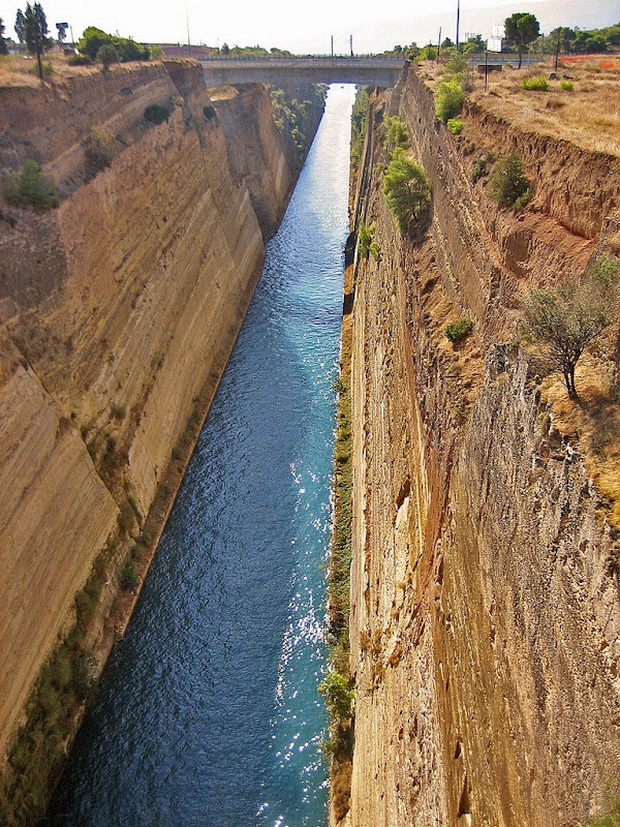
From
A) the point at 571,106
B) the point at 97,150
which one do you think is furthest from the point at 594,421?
the point at 97,150

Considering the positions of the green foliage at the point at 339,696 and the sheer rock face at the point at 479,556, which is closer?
the sheer rock face at the point at 479,556

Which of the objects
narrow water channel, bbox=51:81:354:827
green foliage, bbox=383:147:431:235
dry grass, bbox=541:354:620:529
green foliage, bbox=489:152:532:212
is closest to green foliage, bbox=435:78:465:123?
green foliage, bbox=383:147:431:235

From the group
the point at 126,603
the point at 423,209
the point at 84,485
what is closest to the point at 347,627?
the point at 126,603

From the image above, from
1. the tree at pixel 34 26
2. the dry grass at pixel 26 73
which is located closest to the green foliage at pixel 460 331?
the dry grass at pixel 26 73

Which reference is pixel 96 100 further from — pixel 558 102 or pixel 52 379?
pixel 558 102

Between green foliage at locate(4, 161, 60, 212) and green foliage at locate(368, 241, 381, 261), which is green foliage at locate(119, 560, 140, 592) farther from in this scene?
green foliage at locate(368, 241, 381, 261)

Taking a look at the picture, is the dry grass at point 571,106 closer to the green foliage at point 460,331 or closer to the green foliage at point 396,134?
Result: the green foliage at point 460,331
